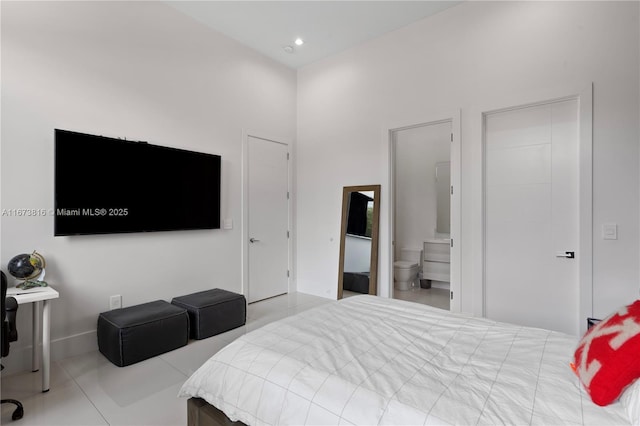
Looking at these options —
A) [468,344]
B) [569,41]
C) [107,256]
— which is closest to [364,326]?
[468,344]

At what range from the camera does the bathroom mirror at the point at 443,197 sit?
198 inches

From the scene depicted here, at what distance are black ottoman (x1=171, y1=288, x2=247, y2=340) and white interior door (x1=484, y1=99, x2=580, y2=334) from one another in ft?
8.84

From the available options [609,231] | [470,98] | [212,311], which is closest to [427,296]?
[609,231]

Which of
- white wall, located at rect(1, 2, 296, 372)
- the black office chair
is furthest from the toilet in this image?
the black office chair

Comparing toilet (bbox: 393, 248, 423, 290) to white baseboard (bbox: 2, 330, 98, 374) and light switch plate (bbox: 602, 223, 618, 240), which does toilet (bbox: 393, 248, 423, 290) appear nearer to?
light switch plate (bbox: 602, 223, 618, 240)

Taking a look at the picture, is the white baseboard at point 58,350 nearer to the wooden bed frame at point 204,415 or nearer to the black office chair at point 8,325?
the black office chair at point 8,325

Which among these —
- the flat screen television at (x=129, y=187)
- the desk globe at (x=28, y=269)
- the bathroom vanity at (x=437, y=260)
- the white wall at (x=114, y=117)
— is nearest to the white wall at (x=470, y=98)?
the white wall at (x=114, y=117)

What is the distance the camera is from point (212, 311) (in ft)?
10.7

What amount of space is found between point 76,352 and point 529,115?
4.80m

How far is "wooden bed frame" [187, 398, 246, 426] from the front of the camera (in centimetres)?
141

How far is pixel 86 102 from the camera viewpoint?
114 inches

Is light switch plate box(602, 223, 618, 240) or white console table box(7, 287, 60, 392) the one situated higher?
light switch plate box(602, 223, 618, 240)

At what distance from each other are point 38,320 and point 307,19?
3969 mm

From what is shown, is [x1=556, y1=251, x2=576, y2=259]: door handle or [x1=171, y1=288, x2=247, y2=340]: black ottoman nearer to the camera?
[x1=556, y1=251, x2=576, y2=259]: door handle
